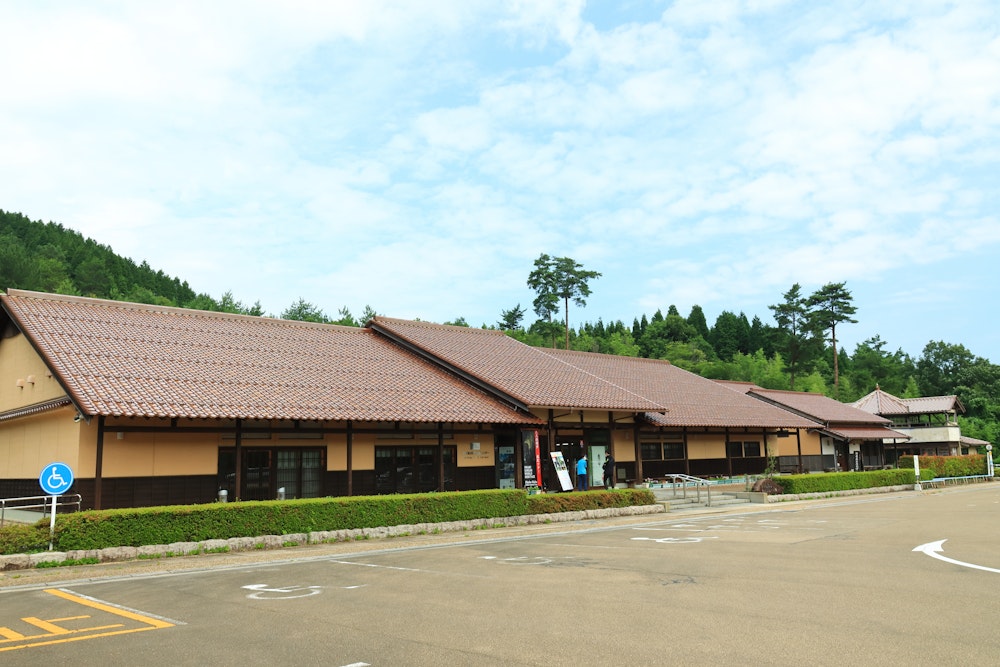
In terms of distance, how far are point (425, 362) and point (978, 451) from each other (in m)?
49.4

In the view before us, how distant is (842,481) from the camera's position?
104ft

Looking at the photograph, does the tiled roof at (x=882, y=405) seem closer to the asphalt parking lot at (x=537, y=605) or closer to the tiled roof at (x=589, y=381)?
the tiled roof at (x=589, y=381)

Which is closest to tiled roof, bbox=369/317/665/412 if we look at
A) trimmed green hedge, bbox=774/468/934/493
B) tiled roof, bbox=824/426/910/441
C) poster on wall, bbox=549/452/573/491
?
poster on wall, bbox=549/452/573/491

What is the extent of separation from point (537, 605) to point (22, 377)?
702 inches

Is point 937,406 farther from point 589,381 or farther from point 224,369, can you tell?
Answer: point 224,369

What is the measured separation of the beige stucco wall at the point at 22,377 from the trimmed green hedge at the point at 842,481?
2492 centimetres

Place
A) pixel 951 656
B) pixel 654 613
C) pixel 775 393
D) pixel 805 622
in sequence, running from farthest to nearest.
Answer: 1. pixel 775 393
2. pixel 654 613
3. pixel 805 622
4. pixel 951 656

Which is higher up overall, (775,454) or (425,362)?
(425,362)

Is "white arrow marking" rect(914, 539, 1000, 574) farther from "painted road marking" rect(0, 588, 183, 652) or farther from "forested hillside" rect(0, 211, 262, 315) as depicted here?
"forested hillside" rect(0, 211, 262, 315)

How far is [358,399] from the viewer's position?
20.9 meters

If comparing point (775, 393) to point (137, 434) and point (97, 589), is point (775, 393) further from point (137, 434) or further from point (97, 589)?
point (97, 589)

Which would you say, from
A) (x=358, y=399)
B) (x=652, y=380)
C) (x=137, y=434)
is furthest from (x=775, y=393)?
(x=137, y=434)

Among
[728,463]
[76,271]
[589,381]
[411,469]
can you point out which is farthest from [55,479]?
[76,271]

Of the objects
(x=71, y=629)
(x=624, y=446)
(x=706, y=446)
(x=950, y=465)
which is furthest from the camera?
(x=950, y=465)
